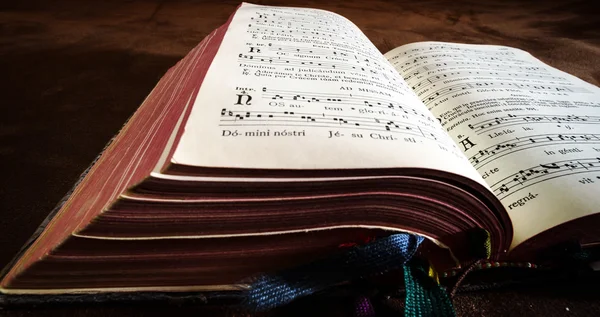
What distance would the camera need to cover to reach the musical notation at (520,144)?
1.36 ft

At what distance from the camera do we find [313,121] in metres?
0.32

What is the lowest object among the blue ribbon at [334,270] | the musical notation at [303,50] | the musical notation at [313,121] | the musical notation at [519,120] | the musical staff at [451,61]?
the blue ribbon at [334,270]

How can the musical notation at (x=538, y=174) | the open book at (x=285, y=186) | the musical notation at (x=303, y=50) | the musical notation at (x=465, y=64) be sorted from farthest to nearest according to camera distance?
the musical notation at (x=465, y=64)
the musical notation at (x=303, y=50)
the musical notation at (x=538, y=174)
the open book at (x=285, y=186)

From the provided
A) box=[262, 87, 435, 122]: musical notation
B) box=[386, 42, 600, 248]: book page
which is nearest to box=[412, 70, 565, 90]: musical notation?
box=[386, 42, 600, 248]: book page

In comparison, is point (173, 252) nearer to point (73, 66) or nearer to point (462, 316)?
point (462, 316)

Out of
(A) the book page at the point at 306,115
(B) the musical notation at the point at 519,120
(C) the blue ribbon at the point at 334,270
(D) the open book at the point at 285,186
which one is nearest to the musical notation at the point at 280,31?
(A) the book page at the point at 306,115

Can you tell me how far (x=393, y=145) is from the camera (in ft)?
0.99

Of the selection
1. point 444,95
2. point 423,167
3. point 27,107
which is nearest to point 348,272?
point 423,167

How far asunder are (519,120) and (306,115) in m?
0.30

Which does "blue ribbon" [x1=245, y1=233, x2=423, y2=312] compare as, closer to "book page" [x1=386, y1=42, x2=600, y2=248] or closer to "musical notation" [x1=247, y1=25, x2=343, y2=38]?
"book page" [x1=386, y1=42, x2=600, y2=248]

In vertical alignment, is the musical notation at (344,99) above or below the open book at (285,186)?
above

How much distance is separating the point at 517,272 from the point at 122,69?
2.37 feet

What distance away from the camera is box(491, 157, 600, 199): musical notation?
377 millimetres

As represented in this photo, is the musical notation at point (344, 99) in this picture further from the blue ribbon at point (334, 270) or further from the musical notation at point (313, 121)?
the blue ribbon at point (334, 270)
